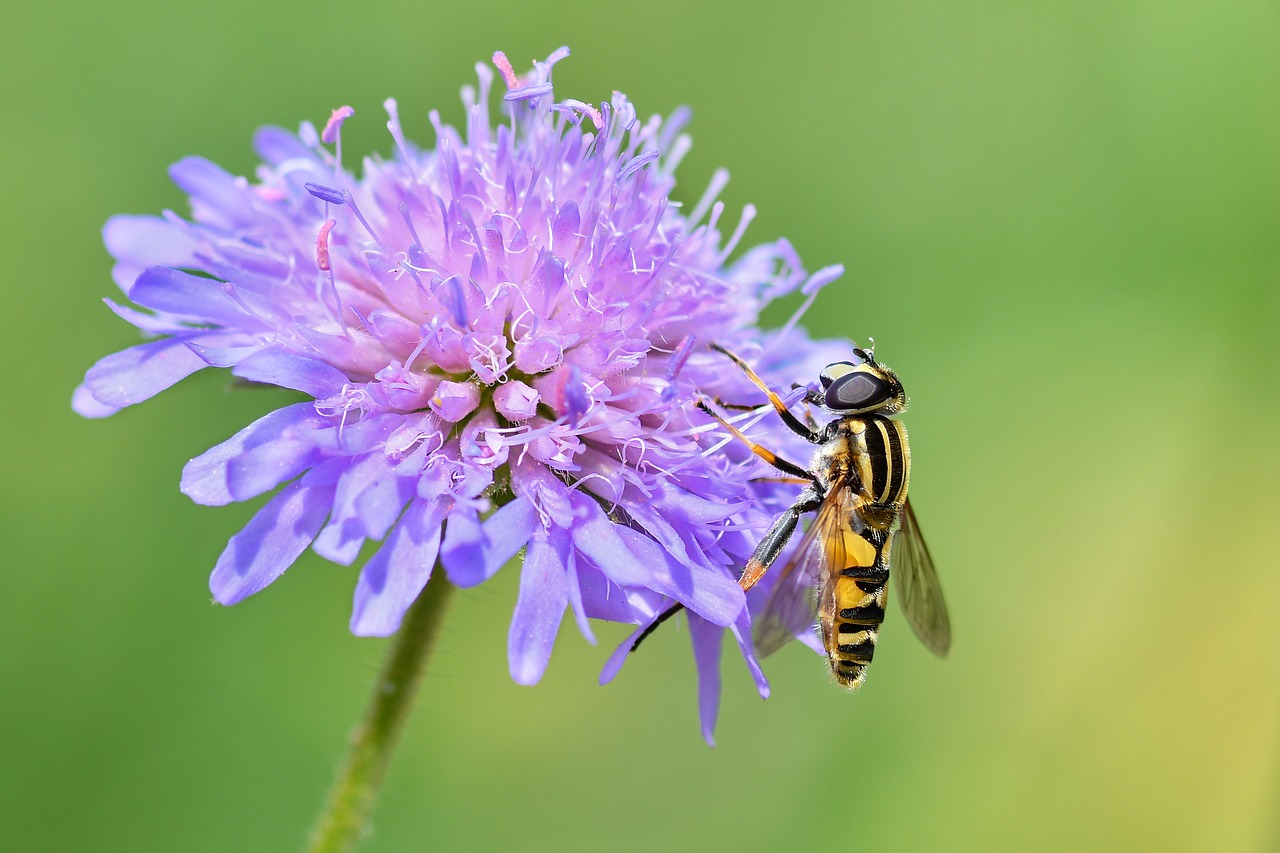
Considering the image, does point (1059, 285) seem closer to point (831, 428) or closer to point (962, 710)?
point (962, 710)

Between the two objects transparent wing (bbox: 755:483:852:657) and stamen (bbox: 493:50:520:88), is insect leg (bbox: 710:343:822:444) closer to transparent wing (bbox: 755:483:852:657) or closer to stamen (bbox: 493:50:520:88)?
transparent wing (bbox: 755:483:852:657)

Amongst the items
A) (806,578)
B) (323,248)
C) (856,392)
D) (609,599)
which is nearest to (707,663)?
(806,578)

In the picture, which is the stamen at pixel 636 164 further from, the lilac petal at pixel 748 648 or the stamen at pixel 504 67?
the lilac petal at pixel 748 648

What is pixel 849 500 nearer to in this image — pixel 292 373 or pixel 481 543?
pixel 481 543

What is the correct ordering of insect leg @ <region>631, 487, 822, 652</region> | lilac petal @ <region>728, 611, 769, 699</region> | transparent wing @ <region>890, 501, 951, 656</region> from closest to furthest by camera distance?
lilac petal @ <region>728, 611, 769, 699</region> < insect leg @ <region>631, 487, 822, 652</region> < transparent wing @ <region>890, 501, 951, 656</region>

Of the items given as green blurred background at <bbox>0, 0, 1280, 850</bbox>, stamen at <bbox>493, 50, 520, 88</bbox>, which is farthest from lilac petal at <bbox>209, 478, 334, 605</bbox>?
green blurred background at <bbox>0, 0, 1280, 850</bbox>

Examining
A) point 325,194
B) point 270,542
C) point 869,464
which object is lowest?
point 270,542

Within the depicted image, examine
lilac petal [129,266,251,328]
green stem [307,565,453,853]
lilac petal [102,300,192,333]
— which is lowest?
green stem [307,565,453,853]
